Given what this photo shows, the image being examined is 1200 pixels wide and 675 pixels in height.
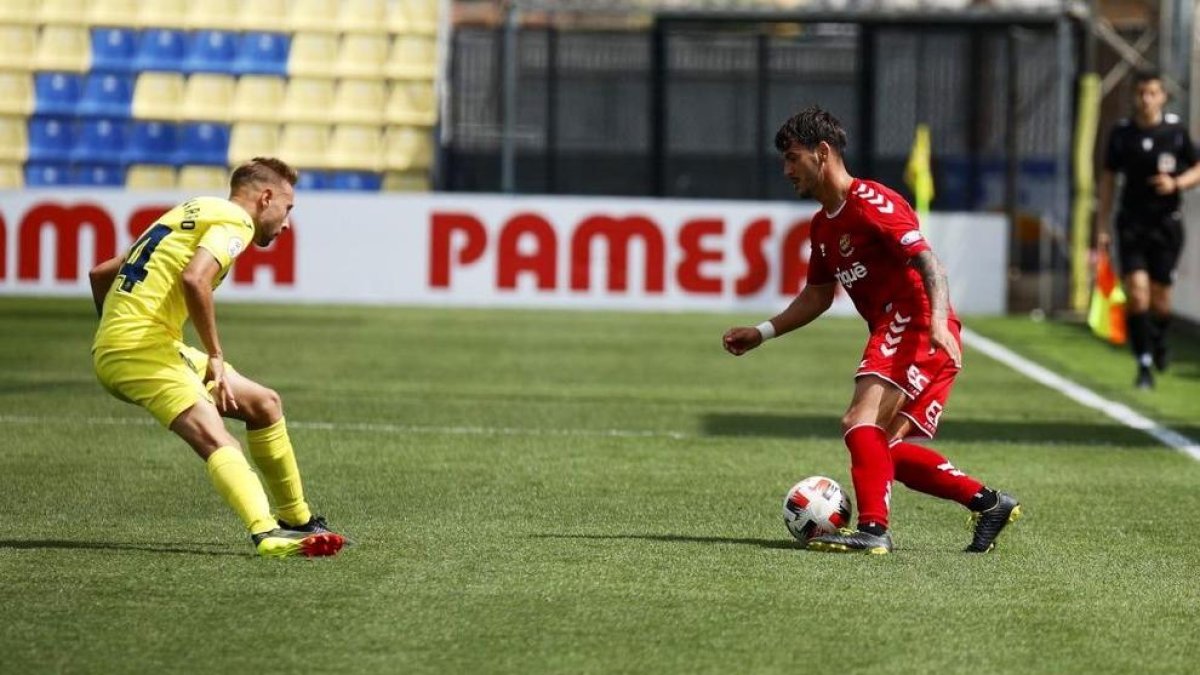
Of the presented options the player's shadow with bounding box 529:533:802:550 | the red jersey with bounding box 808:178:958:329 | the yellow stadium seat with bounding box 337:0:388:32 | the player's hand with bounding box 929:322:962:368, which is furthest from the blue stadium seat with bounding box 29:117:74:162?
the player's hand with bounding box 929:322:962:368

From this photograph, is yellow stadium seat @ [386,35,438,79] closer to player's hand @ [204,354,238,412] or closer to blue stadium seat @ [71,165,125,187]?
blue stadium seat @ [71,165,125,187]

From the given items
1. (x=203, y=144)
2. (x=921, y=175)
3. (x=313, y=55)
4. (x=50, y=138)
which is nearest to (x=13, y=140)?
(x=50, y=138)

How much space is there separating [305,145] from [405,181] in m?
1.38

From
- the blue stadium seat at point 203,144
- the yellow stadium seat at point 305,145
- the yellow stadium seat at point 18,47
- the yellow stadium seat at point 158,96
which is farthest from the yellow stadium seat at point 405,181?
the yellow stadium seat at point 18,47

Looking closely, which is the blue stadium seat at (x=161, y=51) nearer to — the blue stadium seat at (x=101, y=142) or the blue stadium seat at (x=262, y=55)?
the blue stadium seat at (x=262, y=55)

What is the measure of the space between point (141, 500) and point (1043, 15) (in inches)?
724

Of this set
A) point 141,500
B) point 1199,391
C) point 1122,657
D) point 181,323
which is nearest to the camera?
point 1122,657

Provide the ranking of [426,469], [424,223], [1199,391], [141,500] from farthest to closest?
[424,223] → [1199,391] → [426,469] → [141,500]

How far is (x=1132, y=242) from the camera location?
596 inches

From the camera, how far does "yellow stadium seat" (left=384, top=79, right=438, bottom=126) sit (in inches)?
1045

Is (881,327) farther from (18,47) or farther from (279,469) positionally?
(18,47)

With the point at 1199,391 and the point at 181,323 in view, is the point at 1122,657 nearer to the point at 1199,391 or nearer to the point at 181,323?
the point at 181,323

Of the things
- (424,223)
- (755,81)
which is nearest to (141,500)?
(424,223)

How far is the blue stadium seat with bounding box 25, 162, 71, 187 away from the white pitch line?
1160cm
